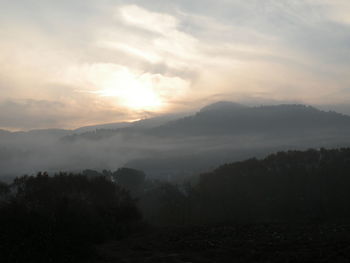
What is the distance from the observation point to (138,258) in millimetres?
18891

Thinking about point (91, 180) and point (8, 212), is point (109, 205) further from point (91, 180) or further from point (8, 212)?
point (8, 212)

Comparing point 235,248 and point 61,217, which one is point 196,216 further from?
point 235,248

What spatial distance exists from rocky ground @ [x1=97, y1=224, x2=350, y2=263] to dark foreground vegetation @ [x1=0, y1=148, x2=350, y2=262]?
5 cm

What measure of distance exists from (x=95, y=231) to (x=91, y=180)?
12813 mm

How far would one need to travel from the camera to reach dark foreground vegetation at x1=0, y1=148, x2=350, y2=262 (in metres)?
18.8

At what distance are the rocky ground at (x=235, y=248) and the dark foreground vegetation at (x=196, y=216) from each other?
50 mm

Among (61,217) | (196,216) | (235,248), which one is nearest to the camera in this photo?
(235,248)

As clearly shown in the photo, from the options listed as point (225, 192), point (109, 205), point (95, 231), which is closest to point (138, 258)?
point (95, 231)

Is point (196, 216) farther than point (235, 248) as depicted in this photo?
Yes

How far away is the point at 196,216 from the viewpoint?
205 ft

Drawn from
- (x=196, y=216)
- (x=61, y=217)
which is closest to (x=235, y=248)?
(x=61, y=217)

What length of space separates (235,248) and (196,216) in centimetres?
4342

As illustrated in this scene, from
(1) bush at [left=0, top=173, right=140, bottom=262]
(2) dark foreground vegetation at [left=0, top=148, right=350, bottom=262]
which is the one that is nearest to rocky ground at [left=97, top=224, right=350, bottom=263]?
(2) dark foreground vegetation at [left=0, top=148, right=350, bottom=262]

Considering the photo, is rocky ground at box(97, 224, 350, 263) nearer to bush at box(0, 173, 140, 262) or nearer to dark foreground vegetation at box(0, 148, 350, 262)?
dark foreground vegetation at box(0, 148, 350, 262)
